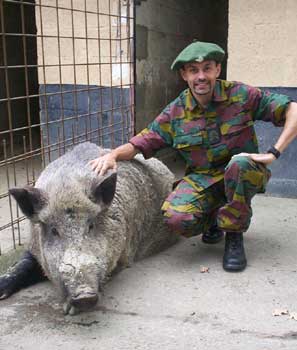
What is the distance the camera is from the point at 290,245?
3.78 m

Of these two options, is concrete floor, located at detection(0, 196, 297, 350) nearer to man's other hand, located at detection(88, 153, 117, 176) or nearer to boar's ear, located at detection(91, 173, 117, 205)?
boar's ear, located at detection(91, 173, 117, 205)

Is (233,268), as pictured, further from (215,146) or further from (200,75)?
(200,75)

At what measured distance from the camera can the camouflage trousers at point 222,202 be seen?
3246mm

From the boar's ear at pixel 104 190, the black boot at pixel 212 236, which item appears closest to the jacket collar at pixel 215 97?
the boar's ear at pixel 104 190

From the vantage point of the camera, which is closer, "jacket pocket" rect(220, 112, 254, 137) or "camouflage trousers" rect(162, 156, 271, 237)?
"camouflage trousers" rect(162, 156, 271, 237)

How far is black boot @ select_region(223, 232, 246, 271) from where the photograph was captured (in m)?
3.35

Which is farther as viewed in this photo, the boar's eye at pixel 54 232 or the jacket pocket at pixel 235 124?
the jacket pocket at pixel 235 124

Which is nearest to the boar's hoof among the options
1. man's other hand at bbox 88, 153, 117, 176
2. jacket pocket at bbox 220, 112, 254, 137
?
man's other hand at bbox 88, 153, 117, 176

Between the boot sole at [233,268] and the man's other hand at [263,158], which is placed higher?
the man's other hand at [263,158]

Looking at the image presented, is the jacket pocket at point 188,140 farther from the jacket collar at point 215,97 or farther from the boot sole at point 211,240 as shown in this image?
the boot sole at point 211,240

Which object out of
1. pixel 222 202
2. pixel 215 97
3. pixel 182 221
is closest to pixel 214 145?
pixel 215 97

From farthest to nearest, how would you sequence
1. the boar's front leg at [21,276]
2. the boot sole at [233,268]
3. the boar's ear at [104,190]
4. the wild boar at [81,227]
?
the boot sole at [233,268], the boar's front leg at [21,276], the boar's ear at [104,190], the wild boar at [81,227]

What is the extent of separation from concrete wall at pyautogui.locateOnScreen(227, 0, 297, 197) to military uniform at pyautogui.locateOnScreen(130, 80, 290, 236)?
1.44 m

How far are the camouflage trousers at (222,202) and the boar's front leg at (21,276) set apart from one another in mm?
904
